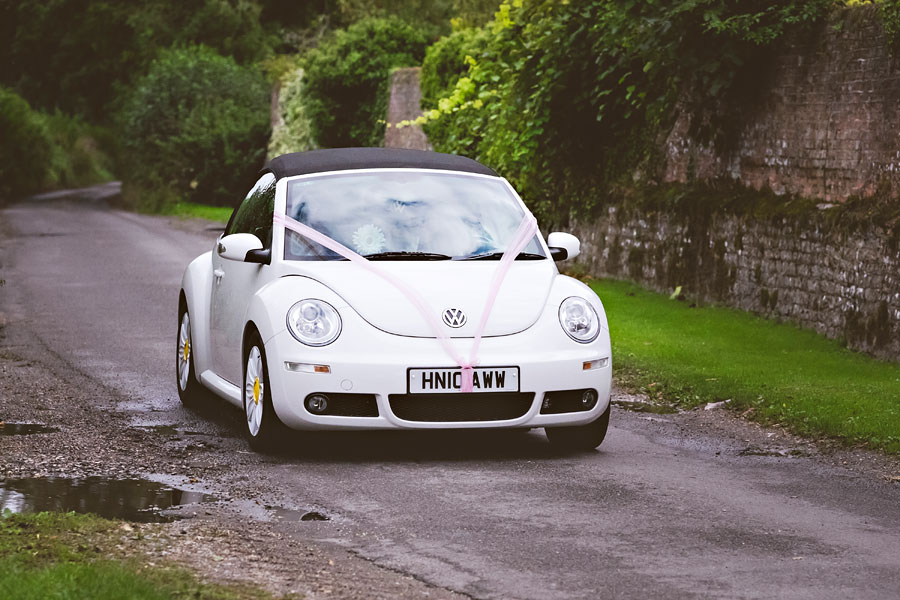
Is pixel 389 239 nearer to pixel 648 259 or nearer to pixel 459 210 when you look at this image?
pixel 459 210

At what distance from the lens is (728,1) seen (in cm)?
1501

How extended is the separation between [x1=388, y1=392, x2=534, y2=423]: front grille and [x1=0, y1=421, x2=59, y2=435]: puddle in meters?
2.23

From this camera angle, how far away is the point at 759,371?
11641mm

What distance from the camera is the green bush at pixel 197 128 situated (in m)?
45.4

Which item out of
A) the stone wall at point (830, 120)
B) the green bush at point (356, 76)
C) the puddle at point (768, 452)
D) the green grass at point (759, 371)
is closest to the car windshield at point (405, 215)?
the puddle at point (768, 452)

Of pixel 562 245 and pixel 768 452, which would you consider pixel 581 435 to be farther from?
pixel 562 245

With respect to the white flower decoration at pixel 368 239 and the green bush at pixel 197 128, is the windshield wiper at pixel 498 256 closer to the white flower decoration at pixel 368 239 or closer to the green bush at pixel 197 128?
the white flower decoration at pixel 368 239

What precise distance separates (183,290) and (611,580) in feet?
18.4

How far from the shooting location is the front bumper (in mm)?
7918

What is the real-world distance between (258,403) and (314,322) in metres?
0.64

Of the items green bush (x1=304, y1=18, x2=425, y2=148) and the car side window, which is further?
green bush (x1=304, y1=18, x2=425, y2=148)

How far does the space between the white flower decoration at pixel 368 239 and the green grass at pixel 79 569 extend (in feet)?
9.26

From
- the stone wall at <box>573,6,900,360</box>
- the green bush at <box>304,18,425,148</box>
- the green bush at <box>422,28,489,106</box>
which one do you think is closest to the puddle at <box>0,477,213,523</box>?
the stone wall at <box>573,6,900,360</box>

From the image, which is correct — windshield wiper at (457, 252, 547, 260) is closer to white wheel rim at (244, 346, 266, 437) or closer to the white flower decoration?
the white flower decoration
